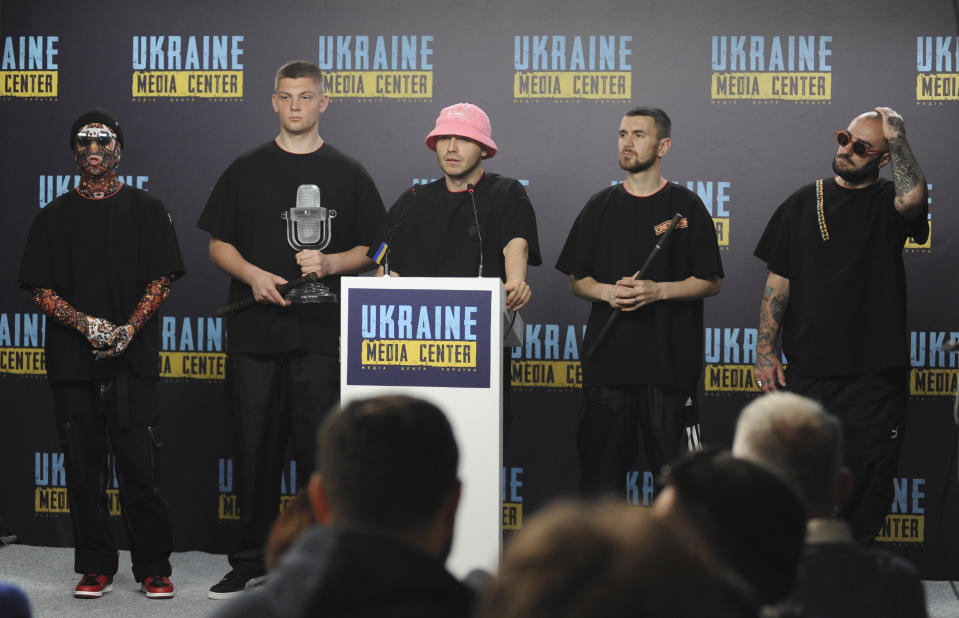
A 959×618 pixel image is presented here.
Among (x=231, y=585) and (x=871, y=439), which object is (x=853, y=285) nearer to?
(x=871, y=439)

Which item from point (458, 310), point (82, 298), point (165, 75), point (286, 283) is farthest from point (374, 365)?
point (165, 75)

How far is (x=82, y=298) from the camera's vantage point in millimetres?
4484

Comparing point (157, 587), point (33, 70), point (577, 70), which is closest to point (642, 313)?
point (577, 70)

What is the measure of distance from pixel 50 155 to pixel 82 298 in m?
1.35

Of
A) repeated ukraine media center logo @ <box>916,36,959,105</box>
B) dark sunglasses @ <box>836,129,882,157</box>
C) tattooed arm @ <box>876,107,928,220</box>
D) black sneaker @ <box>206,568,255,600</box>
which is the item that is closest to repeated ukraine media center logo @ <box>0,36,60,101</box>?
black sneaker @ <box>206,568,255,600</box>

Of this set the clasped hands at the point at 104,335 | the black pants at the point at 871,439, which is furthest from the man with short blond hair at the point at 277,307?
the black pants at the point at 871,439

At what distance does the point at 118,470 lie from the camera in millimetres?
4473

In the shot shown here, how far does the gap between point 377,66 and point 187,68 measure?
986 mm

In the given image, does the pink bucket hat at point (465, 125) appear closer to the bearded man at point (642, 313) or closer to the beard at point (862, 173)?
the bearded man at point (642, 313)

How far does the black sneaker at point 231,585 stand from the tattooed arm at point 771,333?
2.31 m

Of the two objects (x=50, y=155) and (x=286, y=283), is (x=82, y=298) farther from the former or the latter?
(x=50, y=155)

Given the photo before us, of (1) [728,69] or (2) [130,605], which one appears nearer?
(2) [130,605]

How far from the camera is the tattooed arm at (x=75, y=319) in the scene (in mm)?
4348

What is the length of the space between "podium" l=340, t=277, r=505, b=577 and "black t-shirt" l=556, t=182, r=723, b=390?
0.85 metres
